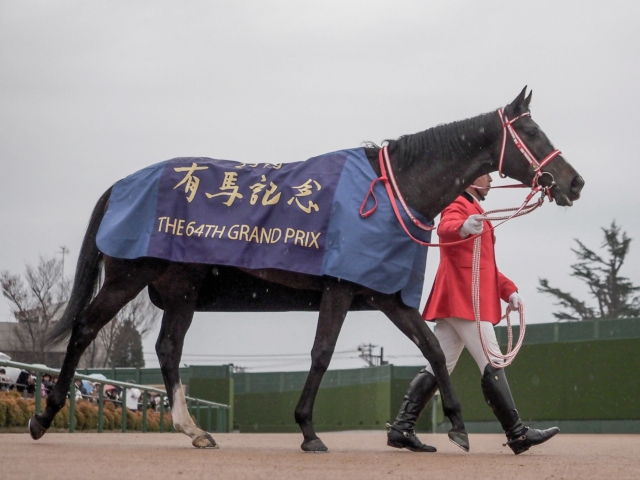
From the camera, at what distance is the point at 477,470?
4758mm

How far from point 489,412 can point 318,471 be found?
15.2 m

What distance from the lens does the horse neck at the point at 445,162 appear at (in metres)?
6.22

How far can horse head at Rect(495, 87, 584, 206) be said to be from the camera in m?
6.06

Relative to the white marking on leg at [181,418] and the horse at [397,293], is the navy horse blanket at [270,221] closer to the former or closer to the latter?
the horse at [397,293]

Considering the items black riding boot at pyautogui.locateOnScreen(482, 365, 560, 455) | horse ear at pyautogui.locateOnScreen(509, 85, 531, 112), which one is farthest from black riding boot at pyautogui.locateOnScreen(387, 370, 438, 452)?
horse ear at pyautogui.locateOnScreen(509, 85, 531, 112)

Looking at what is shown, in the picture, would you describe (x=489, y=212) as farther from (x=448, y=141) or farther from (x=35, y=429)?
(x=35, y=429)

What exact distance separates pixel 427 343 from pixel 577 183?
1.34 metres

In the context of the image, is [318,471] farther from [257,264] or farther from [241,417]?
[241,417]

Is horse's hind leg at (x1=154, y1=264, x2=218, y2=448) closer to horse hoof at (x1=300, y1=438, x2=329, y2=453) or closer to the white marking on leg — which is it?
the white marking on leg

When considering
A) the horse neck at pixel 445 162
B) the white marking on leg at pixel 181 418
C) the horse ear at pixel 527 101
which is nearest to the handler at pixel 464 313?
the horse neck at pixel 445 162

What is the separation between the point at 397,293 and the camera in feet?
20.5

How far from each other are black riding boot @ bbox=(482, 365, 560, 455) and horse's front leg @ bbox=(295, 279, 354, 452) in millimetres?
1059

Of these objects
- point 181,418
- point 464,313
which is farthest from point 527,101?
point 181,418

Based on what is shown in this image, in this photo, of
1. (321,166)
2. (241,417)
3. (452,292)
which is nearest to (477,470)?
(452,292)
